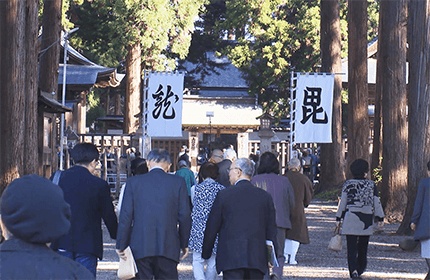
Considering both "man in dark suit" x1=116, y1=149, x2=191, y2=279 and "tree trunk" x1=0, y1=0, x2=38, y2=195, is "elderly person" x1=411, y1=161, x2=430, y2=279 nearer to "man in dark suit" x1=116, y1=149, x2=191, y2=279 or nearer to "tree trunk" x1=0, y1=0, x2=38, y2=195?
"man in dark suit" x1=116, y1=149, x2=191, y2=279

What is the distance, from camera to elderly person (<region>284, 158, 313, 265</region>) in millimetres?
8867

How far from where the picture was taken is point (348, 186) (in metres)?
7.56

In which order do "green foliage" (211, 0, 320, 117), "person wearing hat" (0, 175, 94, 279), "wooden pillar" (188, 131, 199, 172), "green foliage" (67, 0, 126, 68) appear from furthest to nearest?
"wooden pillar" (188, 131, 199, 172) < "green foliage" (211, 0, 320, 117) < "green foliage" (67, 0, 126, 68) < "person wearing hat" (0, 175, 94, 279)

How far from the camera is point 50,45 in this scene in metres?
16.5

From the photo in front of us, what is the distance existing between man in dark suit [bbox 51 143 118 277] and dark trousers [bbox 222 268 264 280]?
1.04m

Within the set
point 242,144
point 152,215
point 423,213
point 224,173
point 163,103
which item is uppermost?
point 163,103

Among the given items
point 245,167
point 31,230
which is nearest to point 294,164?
point 245,167

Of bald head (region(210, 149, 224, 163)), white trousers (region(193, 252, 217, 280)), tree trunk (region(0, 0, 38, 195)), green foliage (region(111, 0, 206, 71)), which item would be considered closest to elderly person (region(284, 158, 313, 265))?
bald head (region(210, 149, 224, 163))

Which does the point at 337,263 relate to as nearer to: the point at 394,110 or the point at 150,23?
the point at 394,110

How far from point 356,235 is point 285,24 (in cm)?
2798

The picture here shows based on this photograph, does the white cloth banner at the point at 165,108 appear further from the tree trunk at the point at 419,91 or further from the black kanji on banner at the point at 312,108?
the tree trunk at the point at 419,91

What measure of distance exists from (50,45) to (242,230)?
493 inches

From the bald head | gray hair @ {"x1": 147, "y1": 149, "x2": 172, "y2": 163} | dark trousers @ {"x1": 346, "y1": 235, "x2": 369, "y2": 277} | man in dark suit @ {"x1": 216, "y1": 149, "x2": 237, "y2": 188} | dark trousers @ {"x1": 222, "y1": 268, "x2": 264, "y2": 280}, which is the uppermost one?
gray hair @ {"x1": 147, "y1": 149, "x2": 172, "y2": 163}

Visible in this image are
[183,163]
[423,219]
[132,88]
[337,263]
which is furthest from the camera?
[132,88]
